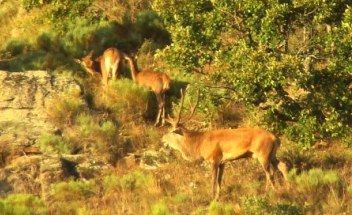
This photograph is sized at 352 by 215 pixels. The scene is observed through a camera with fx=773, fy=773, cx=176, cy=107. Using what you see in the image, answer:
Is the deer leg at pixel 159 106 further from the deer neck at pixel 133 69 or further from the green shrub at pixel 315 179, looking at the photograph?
the green shrub at pixel 315 179

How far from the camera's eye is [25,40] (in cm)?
2542

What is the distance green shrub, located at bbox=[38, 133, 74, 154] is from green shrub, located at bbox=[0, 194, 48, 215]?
3.30 metres

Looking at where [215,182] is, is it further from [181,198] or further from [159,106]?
[159,106]

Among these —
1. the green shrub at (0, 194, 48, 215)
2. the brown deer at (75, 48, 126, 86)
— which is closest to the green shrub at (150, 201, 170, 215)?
the green shrub at (0, 194, 48, 215)

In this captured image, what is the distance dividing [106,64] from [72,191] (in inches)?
325

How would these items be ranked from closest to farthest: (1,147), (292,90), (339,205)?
(339,205), (292,90), (1,147)

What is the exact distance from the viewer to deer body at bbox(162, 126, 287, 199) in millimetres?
14578

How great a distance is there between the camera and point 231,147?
14.9 m

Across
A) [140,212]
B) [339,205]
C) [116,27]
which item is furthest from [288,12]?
[116,27]

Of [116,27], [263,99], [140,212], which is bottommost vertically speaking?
[140,212]

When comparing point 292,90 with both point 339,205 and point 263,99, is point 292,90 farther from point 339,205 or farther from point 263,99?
point 339,205

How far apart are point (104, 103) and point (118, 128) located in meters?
1.39

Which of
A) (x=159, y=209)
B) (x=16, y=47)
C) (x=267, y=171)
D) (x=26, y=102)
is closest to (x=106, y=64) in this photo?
(x=26, y=102)

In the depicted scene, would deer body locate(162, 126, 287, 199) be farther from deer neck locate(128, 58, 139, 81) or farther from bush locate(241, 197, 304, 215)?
deer neck locate(128, 58, 139, 81)
